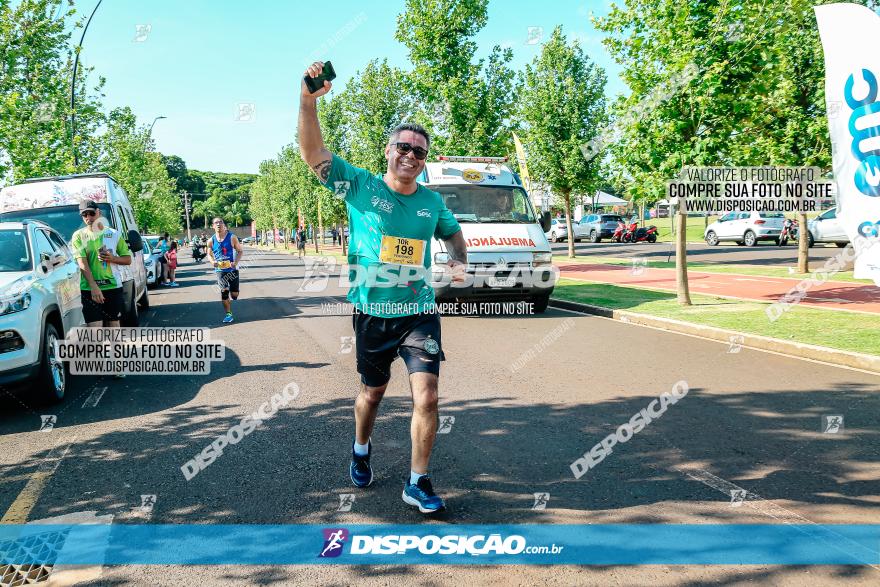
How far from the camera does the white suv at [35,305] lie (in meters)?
5.65

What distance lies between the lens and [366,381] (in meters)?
3.86

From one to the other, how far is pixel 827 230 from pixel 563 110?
40.2 ft

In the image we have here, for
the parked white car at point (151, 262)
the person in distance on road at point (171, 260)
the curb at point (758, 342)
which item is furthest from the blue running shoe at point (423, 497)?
the person in distance on road at point (171, 260)

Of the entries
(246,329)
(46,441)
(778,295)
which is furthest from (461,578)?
(778,295)

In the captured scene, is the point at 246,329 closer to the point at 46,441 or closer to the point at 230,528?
the point at 46,441

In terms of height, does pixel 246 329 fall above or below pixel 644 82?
below

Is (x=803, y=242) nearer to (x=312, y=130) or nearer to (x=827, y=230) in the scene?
(x=827, y=230)

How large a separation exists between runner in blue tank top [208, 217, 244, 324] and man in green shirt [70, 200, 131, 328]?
169 inches

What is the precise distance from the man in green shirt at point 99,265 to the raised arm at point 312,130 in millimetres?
4837

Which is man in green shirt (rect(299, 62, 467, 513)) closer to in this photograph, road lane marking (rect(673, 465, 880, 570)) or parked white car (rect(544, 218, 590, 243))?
road lane marking (rect(673, 465, 880, 570))

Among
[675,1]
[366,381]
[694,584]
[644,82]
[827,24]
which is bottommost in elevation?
[694,584]

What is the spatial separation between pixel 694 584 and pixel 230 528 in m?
2.39

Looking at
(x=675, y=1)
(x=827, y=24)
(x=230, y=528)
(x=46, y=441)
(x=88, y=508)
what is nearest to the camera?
(x=230, y=528)

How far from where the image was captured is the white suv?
222 inches
